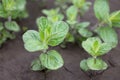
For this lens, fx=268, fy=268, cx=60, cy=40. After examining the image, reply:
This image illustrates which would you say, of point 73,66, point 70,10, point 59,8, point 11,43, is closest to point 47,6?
point 59,8

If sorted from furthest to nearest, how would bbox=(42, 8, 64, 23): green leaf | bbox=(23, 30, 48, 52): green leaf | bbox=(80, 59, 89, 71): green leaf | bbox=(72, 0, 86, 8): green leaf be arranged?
bbox=(72, 0, 86, 8): green leaf → bbox=(42, 8, 64, 23): green leaf → bbox=(80, 59, 89, 71): green leaf → bbox=(23, 30, 48, 52): green leaf

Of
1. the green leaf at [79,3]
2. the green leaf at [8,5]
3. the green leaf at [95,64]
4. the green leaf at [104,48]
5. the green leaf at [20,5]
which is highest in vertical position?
the green leaf at [8,5]

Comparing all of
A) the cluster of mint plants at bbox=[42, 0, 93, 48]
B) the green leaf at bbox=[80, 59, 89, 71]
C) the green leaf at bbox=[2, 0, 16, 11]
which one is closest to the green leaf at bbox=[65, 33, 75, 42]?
the cluster of mint plants at bbox=[42, 0, 93, 48]

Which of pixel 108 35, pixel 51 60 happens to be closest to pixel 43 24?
pixel 51 60

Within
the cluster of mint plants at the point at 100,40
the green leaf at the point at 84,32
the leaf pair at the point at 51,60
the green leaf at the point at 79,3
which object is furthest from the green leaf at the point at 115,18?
the leaf pair at the point at 51,60

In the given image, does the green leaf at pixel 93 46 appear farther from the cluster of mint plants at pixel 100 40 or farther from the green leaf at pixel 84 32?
the green leaf at pixel 84 32

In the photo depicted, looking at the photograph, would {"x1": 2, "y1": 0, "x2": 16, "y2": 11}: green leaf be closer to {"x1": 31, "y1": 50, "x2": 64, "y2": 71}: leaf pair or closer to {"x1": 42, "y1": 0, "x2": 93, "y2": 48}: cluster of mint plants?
{"x1": 42, "y1": 0, "x2": 93, "y2": 48}: cluster of mint plants
